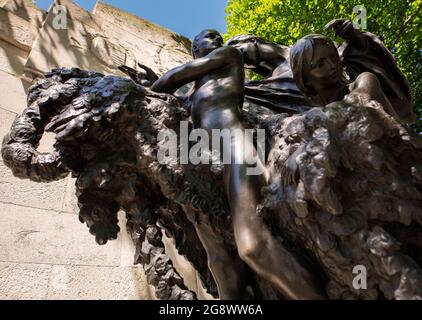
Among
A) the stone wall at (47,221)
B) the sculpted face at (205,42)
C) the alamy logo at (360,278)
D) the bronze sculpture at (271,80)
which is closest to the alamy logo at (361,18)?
the bronze sculpture at (271,80)

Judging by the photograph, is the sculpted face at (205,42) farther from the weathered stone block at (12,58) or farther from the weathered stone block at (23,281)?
the weathered stone block at (12,58)

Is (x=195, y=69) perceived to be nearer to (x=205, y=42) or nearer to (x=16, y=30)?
(x=205, y=42)

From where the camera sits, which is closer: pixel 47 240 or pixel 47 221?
pixel 47 240

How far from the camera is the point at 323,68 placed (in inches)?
81.4

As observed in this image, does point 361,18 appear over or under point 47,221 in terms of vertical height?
over

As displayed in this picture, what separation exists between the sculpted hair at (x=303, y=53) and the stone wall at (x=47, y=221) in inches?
93.5

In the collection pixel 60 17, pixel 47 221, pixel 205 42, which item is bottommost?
pixel 47 221

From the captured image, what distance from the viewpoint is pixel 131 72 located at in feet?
9.34

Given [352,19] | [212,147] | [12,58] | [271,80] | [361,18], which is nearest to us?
[212,147]

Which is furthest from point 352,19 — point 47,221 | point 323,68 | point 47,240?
point 47,240

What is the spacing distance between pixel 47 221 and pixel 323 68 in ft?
8.77

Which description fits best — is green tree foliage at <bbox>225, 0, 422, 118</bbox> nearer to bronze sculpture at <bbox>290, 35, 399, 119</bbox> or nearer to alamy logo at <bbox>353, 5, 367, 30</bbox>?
alamy logo at <bbox>353, 5, 367, 30</bbox>

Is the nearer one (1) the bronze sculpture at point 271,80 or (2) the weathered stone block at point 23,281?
(1) the bronze sculpture at point 271,80

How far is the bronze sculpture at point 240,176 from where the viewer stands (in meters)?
1.47
